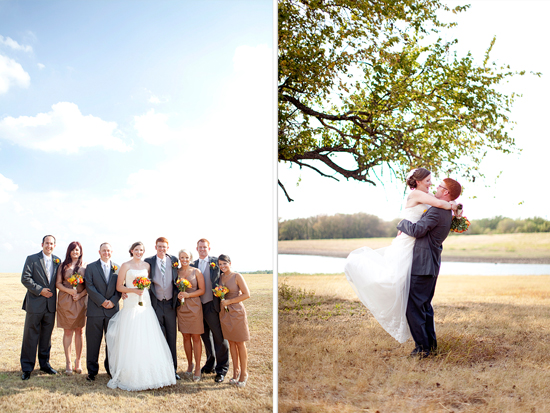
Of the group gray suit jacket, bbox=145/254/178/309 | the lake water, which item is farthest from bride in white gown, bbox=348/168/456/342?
the lake water

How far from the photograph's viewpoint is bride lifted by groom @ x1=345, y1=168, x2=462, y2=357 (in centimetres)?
376

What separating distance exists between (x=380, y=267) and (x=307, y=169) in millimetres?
3811

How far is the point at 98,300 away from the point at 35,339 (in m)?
0.67

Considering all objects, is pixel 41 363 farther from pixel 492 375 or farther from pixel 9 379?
pixel 492 375

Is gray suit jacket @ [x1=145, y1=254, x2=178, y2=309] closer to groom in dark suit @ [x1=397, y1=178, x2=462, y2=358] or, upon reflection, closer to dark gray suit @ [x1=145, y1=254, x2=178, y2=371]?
dark gray suit @ [x1=145, y1=254, x2=178, y2=371]

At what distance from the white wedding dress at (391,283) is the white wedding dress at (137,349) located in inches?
69.0

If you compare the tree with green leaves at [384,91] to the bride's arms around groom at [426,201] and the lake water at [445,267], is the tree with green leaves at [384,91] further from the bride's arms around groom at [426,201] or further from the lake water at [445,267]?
the lake water at [445,267]

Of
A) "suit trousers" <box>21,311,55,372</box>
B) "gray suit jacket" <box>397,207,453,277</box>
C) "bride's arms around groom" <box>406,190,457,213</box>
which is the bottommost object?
"suit trousers" <box>21,311,55,372</box>

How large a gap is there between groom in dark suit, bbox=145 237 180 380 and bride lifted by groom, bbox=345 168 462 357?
1.63 meters

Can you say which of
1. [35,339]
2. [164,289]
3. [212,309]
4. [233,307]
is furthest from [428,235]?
[35,339]

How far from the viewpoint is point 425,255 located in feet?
12.4

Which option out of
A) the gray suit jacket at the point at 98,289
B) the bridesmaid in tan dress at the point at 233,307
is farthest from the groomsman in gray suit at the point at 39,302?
the bridesmaid in tan dress at the point at 233,307

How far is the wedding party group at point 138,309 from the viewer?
371 centimetres

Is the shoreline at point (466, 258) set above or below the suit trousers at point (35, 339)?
above
